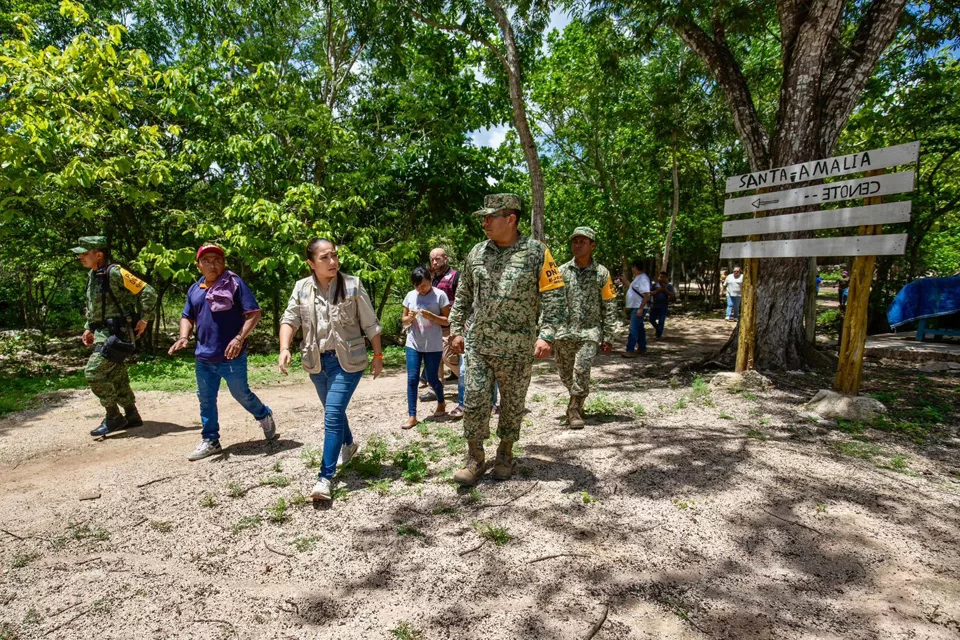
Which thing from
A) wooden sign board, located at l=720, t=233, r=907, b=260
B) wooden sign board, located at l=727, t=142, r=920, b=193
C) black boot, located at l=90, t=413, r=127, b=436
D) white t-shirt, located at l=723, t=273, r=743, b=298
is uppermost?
wooden sign board, located at l=727, t=142, r=920, b=193

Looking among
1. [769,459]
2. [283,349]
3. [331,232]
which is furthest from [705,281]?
[283,349]

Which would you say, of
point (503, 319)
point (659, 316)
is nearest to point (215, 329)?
point (503, 319)

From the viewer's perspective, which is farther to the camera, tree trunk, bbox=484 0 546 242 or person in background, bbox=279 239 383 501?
tree trunk, bbox=484 0 546 242

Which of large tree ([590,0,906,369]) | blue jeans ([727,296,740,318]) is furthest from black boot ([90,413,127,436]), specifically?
blue jeans ([727,296,740,318])

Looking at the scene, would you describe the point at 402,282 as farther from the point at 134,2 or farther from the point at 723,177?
the point at 723,177

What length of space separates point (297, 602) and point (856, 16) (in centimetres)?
1159

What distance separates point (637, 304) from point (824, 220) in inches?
175

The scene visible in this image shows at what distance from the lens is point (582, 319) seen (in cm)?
488

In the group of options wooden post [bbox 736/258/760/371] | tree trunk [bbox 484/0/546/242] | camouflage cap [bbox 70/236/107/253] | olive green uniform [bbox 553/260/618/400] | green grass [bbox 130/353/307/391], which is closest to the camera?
olive green uniform [bbox 553/260/618/400]

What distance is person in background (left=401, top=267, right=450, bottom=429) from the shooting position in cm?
522

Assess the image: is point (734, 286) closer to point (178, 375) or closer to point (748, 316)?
point (748, 316)

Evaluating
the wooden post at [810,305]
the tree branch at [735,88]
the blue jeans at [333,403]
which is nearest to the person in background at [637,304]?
the wooden post at [810,305]

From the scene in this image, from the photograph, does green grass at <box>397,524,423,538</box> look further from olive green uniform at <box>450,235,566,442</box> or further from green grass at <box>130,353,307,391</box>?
green grass at <box>130,353,307,391</box>

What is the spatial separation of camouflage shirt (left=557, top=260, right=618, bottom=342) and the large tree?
10.0 feet
